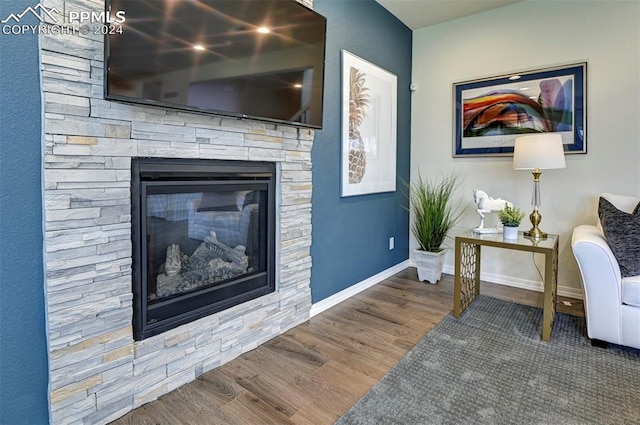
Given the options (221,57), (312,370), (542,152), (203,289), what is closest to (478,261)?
(542,152)

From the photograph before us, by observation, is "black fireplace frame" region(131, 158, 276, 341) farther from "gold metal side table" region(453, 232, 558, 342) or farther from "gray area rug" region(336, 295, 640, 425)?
"gold metal side table" region(453, 232, 558, 342)

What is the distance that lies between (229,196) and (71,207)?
2.58 feet

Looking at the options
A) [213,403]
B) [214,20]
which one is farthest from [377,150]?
[213,403]

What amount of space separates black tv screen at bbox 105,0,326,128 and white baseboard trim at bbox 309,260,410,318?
1317mm

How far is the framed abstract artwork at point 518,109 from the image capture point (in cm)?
291

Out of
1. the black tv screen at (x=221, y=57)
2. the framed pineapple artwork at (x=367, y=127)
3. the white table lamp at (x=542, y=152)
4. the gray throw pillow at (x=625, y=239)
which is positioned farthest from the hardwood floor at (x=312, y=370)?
the black tv screen at (x=221, y=57)

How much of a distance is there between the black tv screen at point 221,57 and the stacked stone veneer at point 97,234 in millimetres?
123

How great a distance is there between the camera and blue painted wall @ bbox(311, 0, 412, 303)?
8.65 ft

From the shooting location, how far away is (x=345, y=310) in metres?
2.70

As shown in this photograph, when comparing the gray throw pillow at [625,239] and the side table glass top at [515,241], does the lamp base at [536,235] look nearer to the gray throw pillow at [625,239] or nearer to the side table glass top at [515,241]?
the side table glass top at [515,241]

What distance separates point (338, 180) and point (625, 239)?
182 cm

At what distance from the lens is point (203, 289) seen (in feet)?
6.22

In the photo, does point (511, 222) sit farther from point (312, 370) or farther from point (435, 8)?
point (435, 8)

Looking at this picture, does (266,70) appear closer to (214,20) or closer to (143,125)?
(214,20)
